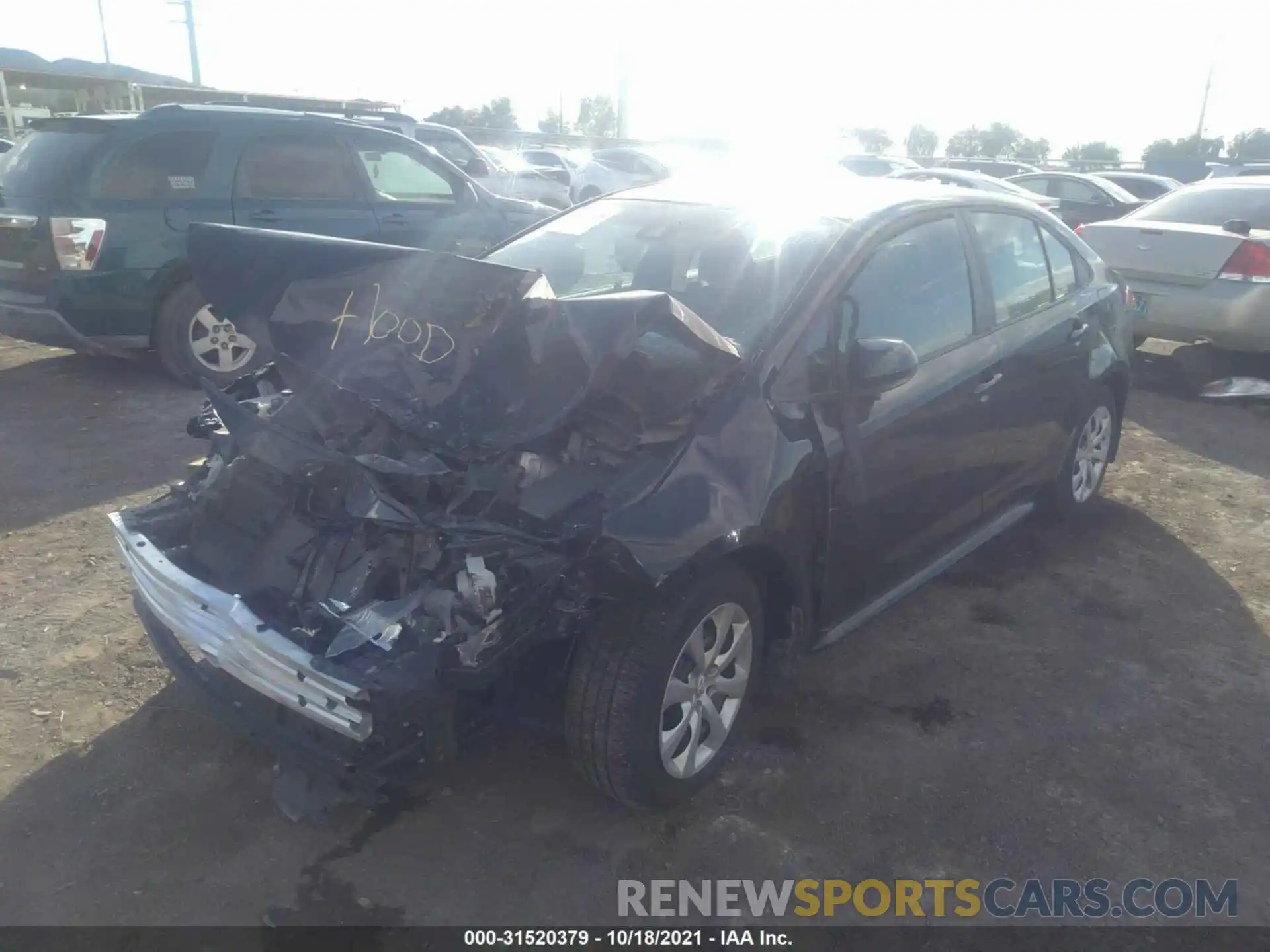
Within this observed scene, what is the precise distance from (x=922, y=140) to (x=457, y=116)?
2505 cm

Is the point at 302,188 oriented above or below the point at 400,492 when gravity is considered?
above

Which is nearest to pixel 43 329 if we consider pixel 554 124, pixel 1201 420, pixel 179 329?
pixel 179 329

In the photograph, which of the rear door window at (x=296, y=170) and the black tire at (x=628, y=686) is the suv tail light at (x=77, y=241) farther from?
the black tire at (x=628, y=686)

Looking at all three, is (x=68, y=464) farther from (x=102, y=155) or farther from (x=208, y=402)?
(x=208, y=402)

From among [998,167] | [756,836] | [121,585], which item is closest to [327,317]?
[121,585]

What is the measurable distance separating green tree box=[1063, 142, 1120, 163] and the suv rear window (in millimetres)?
43066

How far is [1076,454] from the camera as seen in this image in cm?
498

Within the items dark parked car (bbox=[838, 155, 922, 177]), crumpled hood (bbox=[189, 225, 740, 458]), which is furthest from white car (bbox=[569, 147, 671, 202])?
crumpled hood (bbox=[189, 225, 740, 458])

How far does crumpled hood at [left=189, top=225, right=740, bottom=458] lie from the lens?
2768 millimetres

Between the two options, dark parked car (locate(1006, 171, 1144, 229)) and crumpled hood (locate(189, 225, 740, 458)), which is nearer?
crumpled hood (locate(189, 225, 740, 458))

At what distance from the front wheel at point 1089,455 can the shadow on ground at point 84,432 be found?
15.8ft

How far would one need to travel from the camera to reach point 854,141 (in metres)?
33.4

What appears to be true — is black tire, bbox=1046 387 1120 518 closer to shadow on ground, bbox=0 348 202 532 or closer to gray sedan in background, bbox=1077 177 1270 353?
gray sedan in background, bbox=1077 177 1270 353

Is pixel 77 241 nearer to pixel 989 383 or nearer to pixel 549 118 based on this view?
pixel 989 383
